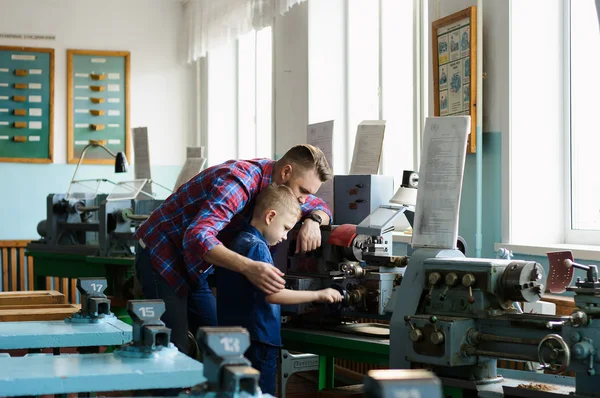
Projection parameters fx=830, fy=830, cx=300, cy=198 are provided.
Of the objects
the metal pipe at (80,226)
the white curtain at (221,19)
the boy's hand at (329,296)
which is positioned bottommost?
the boy's hand at (329,296)

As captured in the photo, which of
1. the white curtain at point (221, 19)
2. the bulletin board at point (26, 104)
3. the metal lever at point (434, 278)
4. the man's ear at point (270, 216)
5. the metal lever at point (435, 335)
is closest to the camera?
the metal lever at point (435, 335)

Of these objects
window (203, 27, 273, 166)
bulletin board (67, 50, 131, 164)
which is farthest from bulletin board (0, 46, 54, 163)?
window (203, 27, 273, 166)

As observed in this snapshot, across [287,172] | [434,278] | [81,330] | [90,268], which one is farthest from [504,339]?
[90,268]

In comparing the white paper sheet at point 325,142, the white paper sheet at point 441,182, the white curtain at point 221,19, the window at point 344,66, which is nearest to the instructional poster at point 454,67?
the white paper sheet at point 325,142

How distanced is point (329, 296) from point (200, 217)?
1.58 ft

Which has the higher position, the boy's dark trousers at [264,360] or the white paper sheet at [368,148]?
the white paper sheet at [368,148]

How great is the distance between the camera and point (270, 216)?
269 cm

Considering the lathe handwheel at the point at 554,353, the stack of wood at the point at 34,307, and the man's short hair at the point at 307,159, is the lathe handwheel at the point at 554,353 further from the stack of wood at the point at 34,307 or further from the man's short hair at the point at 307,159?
the stack of wood at the point at 34,307

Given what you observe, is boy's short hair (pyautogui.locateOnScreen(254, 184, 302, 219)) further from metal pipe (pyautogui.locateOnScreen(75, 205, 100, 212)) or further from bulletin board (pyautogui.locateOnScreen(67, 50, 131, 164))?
bulletin board (pyautogui.locateOnScreen(67, 50, 131, 164))

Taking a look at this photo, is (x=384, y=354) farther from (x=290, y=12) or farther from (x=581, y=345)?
(x=290, y=12)

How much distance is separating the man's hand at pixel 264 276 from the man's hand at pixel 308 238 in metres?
0.41

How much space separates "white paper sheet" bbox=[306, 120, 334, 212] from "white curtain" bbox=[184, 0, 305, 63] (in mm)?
2276

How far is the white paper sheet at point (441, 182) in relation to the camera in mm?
2424

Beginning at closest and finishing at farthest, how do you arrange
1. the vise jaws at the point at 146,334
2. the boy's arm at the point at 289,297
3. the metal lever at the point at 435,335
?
the vise jaws at the point at 146,334 < the metal lever at the point at 435,335 < the boy's arm at the point at 289,297
